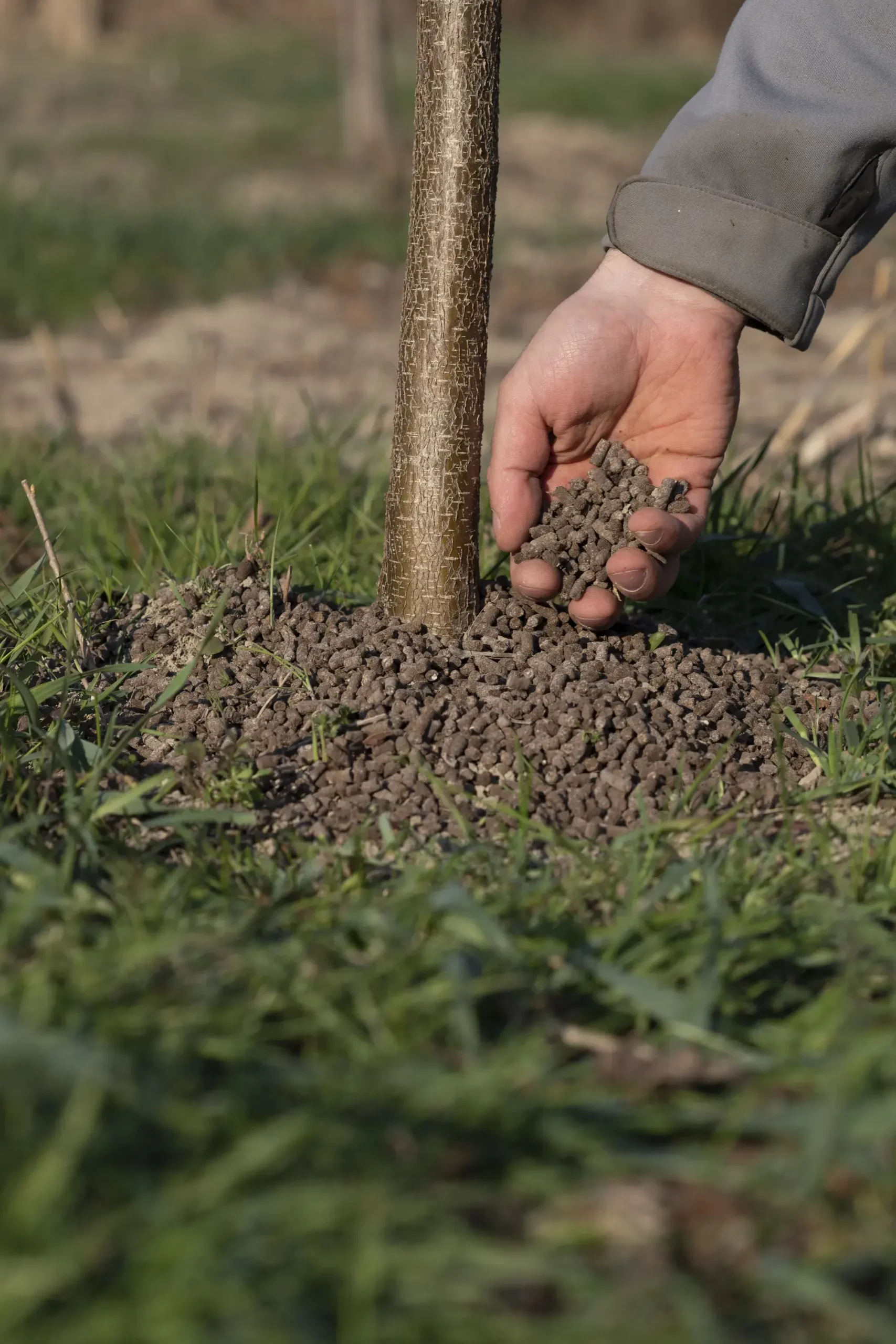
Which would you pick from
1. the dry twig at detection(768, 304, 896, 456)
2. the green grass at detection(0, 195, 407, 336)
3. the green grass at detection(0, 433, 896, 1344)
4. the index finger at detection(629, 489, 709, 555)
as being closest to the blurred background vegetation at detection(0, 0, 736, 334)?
the green grass at detection(0, 195, 407, 336)

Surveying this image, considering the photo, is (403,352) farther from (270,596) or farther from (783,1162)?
(783,1162)

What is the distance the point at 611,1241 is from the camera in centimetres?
130

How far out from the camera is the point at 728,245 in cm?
249

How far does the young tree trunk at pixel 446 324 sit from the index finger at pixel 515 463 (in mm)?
61

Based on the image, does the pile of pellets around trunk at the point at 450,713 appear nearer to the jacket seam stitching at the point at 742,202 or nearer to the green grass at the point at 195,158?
the jacket seam stitching at the point at 742,202

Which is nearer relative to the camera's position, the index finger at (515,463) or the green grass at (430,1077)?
the green grass at (430,1077)

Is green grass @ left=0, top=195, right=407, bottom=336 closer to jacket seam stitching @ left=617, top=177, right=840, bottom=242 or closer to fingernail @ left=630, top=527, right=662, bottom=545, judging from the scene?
jacket seam stitching @ left=617, top=177, right=840, bottom=242

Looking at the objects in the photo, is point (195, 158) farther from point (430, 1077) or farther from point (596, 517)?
point (430, 1077)

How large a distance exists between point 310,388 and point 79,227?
7.76ft

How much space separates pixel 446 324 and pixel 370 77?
785 cm

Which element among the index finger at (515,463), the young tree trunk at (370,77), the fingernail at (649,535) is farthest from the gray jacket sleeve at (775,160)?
the young tree trunk at (370,77)

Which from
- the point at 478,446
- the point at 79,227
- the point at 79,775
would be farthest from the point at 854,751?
the point at 79,227

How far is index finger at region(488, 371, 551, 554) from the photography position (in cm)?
247

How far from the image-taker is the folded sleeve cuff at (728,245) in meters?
2.49
